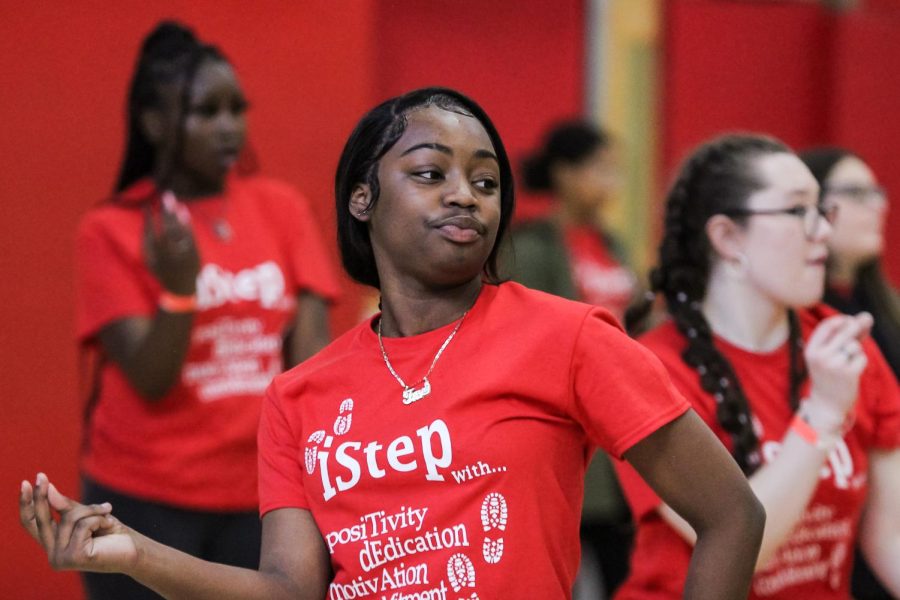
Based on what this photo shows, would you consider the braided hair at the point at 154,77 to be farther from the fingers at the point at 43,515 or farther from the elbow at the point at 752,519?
the elbow at the point at 752,519

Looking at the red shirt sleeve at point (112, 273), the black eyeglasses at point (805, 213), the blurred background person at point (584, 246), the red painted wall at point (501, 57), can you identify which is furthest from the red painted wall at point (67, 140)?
the black eyeglasses at point (805, 213)

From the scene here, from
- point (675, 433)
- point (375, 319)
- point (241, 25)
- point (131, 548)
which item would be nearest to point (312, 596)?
point (131, 548)

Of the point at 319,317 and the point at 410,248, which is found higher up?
the point at 410,248

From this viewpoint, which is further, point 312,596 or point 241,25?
point 241,25

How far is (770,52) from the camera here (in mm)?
6629

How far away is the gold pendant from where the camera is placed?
182cm

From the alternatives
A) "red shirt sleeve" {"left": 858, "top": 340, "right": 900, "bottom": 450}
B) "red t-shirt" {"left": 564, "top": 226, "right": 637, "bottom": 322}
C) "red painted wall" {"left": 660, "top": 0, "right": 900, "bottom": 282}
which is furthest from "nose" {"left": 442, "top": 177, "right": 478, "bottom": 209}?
"red painted wall" {"left": 660, "top": 0, "right": 900, "bottom": 282}

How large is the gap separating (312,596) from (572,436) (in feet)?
1.43

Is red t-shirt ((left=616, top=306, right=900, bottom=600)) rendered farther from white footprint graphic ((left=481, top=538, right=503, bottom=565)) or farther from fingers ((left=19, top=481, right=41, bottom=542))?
fingers ((left=19, top=481, right=41, bottom=542))

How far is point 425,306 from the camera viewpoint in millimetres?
1911

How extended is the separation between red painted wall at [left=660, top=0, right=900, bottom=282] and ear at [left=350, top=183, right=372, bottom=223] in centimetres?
445

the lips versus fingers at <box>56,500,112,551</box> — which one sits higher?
the lips

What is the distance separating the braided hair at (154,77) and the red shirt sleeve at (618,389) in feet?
5.34

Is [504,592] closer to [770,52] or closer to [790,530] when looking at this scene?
[790,530]
